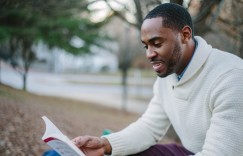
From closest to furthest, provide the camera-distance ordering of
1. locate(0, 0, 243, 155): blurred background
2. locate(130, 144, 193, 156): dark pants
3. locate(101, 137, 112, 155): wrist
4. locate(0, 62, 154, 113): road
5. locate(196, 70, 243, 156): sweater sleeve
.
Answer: locate(196, 70, 243, 156): sweater sleeve → locate(101, 137, 112, 155): wrist → locate(130, 144, 193, 156): dark pants → locate(0, 0, 243, 155): blurred background → locate(0, 62, 154, 113): road

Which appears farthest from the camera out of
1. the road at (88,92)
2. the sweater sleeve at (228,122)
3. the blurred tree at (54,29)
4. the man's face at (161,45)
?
the road at (88,92)

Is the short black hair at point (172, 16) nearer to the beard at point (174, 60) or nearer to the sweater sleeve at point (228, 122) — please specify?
the beard at point (174, 60)

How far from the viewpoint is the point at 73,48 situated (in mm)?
10469

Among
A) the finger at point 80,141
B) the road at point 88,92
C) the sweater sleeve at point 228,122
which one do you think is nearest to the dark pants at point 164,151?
the finger at point 80,141

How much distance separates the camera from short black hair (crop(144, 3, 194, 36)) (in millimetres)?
2309

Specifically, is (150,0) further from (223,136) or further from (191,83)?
(223,136)

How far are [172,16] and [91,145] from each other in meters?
1.09

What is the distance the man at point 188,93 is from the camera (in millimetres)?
2025

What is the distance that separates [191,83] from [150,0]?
3.10 metres

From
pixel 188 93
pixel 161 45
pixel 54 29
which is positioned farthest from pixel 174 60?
pixel 54 29

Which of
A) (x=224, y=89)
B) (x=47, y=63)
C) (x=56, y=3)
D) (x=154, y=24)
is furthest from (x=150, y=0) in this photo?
(x=47, y=63)

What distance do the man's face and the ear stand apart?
2.3 inches

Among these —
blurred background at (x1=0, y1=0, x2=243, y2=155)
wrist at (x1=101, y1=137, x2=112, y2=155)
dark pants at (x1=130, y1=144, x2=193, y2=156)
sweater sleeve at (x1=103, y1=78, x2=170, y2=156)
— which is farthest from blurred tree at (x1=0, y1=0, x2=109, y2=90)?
wrist at (x1=101, y1=137, x2=112, y2=155)

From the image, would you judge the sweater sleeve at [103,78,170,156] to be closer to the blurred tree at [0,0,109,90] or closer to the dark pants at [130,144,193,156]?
the dark pants at [130,144,193,156]
